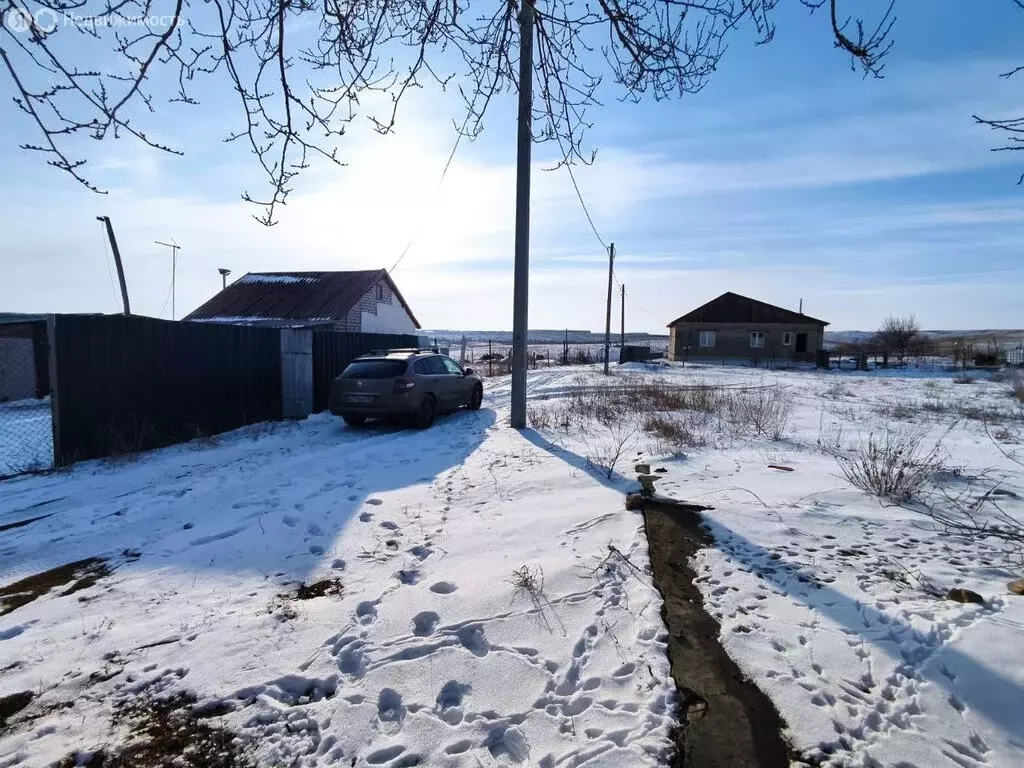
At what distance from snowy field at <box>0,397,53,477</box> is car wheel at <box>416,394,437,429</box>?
17.8 ft

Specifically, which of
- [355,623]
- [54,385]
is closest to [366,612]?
[355,623]

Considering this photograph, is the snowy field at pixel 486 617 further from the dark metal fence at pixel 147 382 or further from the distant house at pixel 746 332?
the distant house at pixel 746 332

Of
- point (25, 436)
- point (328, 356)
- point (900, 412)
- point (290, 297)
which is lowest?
point (25, 436)

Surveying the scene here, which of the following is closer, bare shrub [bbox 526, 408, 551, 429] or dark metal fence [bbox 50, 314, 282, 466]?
dark metal fence [bbox 50, 314, 282, 466]

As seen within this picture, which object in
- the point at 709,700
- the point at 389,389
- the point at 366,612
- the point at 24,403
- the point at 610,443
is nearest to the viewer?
the point at 709,700

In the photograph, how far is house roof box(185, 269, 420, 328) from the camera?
81.0ft

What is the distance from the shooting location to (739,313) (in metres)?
39.7

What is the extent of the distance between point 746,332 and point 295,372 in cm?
3597

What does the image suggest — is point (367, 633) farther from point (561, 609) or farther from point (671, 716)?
point (671, 716)

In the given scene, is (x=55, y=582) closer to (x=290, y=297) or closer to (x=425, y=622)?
(x=425, y=622)

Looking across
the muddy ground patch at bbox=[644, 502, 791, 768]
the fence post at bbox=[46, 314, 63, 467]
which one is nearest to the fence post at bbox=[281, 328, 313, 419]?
the fence post at bbox=[46, 314, 63, 467]

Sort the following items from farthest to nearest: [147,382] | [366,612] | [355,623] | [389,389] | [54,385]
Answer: [389,389]
[147,382]
[54,385]
[366,612]
[355,623]

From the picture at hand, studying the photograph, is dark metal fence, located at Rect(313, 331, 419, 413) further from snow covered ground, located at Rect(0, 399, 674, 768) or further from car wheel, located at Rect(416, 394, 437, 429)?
snow covered ground, located at Rect(0, 399, 674, 768)

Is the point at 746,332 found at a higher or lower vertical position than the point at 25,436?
higher
